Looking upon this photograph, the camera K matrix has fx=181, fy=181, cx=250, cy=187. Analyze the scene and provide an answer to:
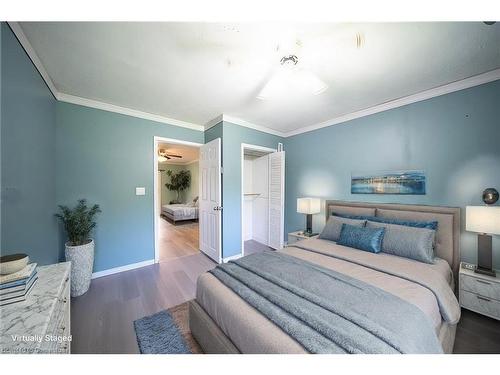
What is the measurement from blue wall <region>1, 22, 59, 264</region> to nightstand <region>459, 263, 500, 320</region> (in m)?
3.94

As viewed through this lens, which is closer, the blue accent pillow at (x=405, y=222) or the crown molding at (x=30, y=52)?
the crown molding at (x=30, y=52)

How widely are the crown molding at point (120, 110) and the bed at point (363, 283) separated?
8.58 ft

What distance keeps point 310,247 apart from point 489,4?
84.6 inches

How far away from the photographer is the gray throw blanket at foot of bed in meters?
0.89

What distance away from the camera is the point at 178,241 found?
4262mm

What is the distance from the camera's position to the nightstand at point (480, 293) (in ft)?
5.42

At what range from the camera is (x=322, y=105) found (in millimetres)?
2623

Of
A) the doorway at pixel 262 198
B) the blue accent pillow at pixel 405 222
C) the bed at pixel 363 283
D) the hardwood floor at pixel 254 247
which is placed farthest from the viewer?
the hardwood floor at pixel 254 247

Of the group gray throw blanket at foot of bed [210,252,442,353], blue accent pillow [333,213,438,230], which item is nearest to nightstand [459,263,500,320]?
blue accent pillow [333,213,438,230]

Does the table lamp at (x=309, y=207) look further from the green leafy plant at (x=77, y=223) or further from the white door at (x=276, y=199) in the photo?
the green leafy plant at (x=77, y=223)

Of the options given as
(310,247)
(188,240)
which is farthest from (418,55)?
(188,240)

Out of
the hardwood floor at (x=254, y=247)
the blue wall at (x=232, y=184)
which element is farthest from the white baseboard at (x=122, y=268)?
the hardwood floor at (x=254, y=247)

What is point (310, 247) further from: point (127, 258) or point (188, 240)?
point (188, 240)

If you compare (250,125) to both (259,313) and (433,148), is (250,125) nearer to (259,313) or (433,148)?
(433,148)
